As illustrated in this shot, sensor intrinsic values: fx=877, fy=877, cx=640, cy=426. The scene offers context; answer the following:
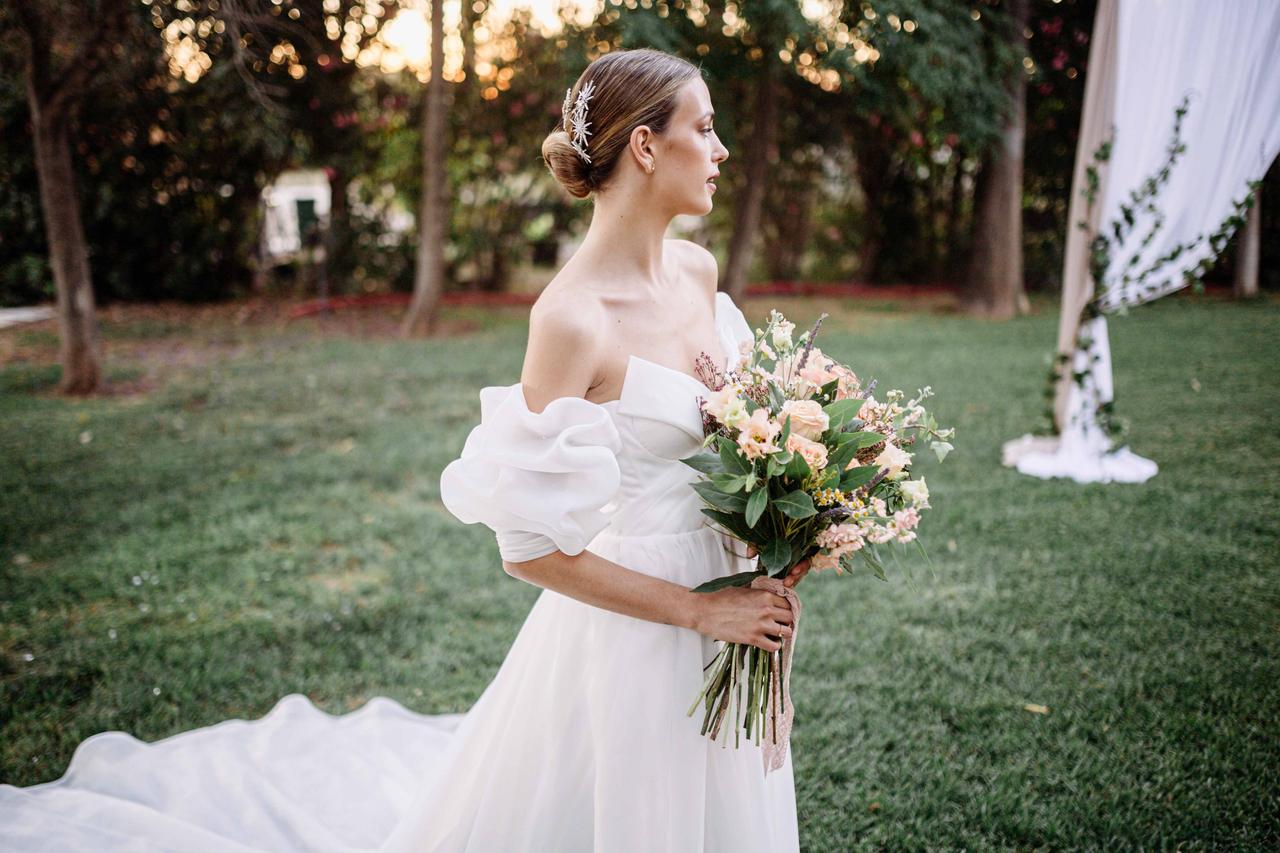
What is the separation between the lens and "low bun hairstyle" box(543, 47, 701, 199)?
177cm

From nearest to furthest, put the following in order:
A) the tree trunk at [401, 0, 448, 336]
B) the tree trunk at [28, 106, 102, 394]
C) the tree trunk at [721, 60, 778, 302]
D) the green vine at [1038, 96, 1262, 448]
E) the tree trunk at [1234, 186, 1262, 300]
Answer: the green vine at [1038, 96, 1262, 448], the tree trunk at [28, 106, 102, 394], the tree trunk at [401, 0, 448, 336], the tree trunk at [721, 60, 778, 302], the tree trunk at [1234, 186, 1262, 300]

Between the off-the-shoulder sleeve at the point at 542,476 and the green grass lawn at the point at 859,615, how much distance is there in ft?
5.16

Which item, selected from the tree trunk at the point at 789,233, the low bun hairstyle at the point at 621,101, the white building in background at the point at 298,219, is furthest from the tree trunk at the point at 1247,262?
the low bun hairstyle at the point at 621,101

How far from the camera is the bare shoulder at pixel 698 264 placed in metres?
2.16

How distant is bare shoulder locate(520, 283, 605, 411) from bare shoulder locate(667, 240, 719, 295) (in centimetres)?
49

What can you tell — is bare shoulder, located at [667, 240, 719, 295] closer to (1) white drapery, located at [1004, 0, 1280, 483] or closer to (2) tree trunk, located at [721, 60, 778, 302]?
(1) white drapery, located at [1004, 0, 1280, 483]

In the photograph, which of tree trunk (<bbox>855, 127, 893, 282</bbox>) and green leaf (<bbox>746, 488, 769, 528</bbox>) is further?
tree trunk (<bbox>855, 127, 893, 282</bbox>)

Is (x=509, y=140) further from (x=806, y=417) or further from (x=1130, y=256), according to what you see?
(x=806, y=417)

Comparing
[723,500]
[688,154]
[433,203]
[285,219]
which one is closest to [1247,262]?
[433,203]

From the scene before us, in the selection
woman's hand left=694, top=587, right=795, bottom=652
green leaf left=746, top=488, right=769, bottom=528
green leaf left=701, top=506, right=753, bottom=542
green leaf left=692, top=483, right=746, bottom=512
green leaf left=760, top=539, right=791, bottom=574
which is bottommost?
woman's hand left=694, top=587, right=795, bottom=652

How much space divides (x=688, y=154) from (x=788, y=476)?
2.31 feet

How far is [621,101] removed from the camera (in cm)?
178

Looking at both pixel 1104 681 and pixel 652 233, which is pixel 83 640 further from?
pixel 1104 681

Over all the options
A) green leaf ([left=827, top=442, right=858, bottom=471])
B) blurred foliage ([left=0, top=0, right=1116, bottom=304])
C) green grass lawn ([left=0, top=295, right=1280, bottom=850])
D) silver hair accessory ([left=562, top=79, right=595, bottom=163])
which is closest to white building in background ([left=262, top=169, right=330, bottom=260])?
blurred foliage ([left=0, top=0, right=1116, bottom=304])
